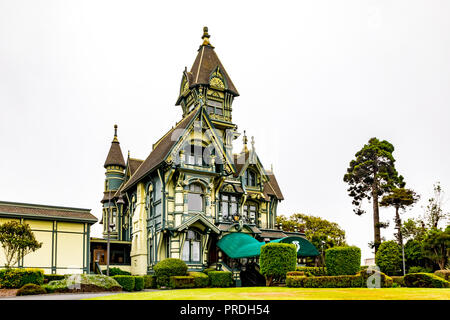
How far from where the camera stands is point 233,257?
38.1 meters

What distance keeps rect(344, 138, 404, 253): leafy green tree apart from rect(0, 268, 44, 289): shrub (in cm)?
3717

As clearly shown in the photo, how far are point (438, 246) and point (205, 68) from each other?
27190 mm

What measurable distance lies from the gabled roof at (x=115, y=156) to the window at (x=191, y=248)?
49.1 ft

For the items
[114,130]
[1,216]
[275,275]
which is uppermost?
[114,130]

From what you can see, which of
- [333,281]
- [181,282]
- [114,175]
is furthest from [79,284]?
[114,175]

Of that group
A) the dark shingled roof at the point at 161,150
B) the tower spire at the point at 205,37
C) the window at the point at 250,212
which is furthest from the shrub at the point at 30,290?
the tower spire at the point at 205,37

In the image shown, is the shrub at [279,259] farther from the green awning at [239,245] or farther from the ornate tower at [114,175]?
the ornate tower at [114,175]

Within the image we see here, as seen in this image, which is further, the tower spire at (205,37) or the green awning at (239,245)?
the tower spire at (205,37)

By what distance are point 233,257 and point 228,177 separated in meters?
9.03

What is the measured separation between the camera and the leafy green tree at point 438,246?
44062mm

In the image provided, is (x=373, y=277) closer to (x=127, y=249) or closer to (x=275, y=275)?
(x=275, y=275)

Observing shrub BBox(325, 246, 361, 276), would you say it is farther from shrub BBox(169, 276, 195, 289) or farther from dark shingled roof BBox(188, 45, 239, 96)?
dark shingled roof BBox(188, 45, 239, 96)

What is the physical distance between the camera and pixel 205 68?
159 feet
